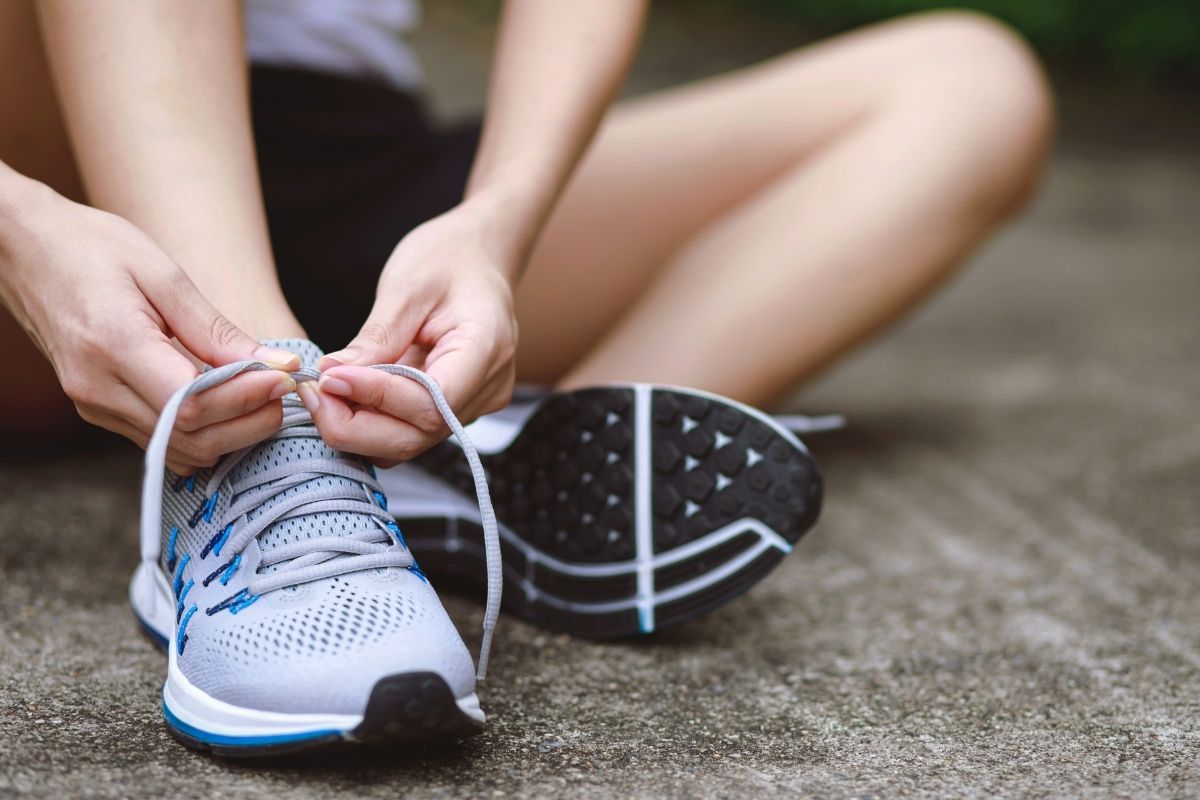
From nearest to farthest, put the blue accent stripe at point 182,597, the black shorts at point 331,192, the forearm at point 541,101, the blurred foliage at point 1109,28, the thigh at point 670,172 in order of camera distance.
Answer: the blue accent stripe at point 182,597 < the forearm at point 541,101 < the black shorts at point 331,192 < the thigh at point 670,172 < the blurred foliage at point 1109,28

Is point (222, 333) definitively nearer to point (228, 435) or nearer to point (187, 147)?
point (228, 435)

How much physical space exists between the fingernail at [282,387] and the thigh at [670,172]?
528 mm

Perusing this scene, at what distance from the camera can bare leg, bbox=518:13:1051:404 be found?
42.7 inches

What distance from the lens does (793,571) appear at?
1050mm

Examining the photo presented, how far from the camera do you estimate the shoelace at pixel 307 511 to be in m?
0.65

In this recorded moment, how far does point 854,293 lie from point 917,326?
36.9 inches

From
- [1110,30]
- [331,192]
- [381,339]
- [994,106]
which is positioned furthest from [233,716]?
[1110,30]

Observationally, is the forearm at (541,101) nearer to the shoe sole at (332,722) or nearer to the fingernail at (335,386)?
the fingernail at (335,386)

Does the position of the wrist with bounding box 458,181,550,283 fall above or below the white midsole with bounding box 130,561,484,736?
above

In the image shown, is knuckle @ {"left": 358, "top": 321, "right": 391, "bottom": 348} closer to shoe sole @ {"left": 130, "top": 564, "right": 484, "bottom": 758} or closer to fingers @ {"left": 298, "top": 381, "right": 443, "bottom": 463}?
fingers @ {"left": 298, "top": 381, "right": 443, "bottom": 463}

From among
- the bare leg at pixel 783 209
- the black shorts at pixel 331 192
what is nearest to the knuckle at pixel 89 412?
the black shorts at pixel 331 192

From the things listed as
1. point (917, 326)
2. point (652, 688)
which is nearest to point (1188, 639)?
point (652, 688)

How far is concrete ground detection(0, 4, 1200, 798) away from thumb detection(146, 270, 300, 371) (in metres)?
0.22

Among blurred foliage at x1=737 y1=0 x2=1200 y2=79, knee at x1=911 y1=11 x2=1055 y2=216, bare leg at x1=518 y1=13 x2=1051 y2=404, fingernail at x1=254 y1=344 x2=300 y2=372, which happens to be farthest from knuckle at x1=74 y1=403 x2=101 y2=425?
blurred foliage at x1=737 y1=0 x2=1200 y2=79
